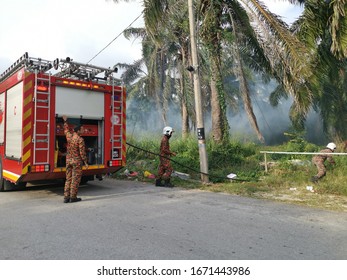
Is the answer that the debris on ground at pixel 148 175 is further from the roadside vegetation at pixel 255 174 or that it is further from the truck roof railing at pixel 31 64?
the truck roof railing at pixel 31 64

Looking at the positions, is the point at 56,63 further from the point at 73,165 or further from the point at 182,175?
the point at 182,175

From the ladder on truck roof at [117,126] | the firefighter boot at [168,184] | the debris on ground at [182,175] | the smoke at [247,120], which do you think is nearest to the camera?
the ladder on truck roof at [117,126]

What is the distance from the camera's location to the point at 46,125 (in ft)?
20.5

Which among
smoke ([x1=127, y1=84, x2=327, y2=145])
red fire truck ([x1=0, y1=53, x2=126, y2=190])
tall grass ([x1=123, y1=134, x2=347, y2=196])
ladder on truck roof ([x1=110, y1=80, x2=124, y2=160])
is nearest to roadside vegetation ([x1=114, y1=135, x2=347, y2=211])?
tall grass ([x1=123, y1=134, x2=347, y2=196])

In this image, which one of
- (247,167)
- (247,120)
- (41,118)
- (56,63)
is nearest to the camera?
(41,118)

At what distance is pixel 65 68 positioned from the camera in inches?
279

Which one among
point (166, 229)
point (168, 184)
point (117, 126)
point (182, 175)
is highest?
point (117, 126)

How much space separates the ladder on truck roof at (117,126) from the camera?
24.0 feet

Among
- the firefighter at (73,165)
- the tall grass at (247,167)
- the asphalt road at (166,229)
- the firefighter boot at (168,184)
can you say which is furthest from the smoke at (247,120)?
the asphalt road at (166,229)

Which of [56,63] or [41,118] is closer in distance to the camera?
[41,118]

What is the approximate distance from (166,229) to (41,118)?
12.1ft

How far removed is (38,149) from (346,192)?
6.60m

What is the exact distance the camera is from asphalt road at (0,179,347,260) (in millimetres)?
3393

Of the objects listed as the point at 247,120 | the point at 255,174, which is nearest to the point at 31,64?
the point at 255,174
